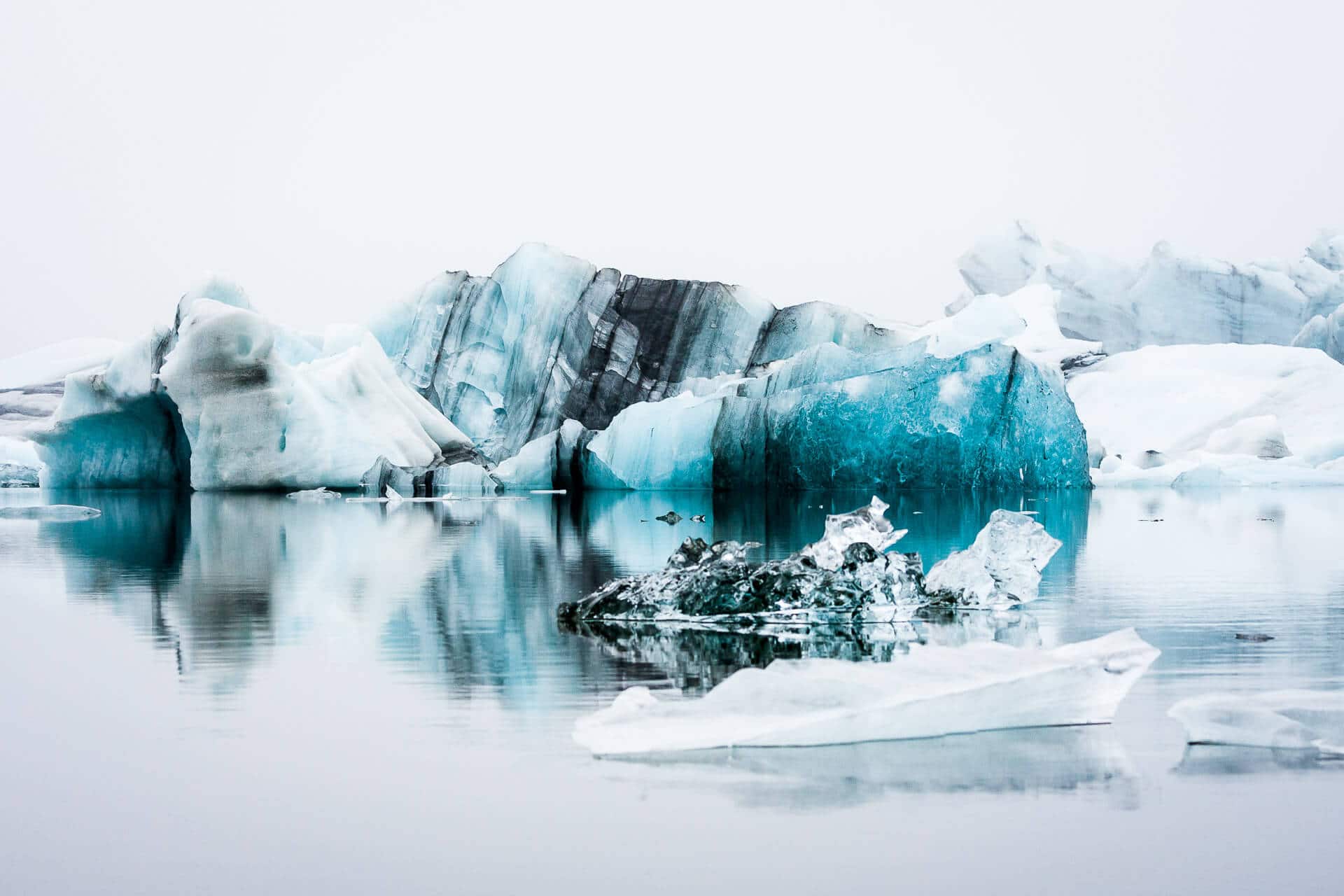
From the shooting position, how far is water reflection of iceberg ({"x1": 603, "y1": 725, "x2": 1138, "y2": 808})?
2.25 metres

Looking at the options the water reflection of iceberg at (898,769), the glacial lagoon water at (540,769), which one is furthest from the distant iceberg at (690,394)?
the water reflection of iceberg at (898,769)

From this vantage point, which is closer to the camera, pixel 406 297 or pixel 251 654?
pixel 251 654

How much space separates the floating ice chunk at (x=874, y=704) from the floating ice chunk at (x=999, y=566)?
1.88 meters

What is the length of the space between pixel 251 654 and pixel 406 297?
21.4 meters

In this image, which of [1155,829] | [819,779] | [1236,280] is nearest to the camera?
[1155,829]

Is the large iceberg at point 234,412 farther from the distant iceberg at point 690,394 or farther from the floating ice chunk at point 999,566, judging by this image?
the floating ice chunk at point 999,566

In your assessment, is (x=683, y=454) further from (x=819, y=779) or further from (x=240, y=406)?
(x=819, y=779)

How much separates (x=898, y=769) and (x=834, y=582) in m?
2.26

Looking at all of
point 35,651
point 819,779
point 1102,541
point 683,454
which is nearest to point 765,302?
point 683,454

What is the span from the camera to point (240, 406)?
17906 millimetres

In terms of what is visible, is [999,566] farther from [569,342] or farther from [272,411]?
[569,342]

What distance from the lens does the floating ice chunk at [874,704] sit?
102 inches

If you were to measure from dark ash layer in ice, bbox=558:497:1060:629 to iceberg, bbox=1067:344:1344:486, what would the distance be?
56.1 ft

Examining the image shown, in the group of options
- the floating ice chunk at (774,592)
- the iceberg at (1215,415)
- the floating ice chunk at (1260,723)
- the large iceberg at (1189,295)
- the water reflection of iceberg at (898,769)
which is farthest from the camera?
the large iceberg at (1189,295)
